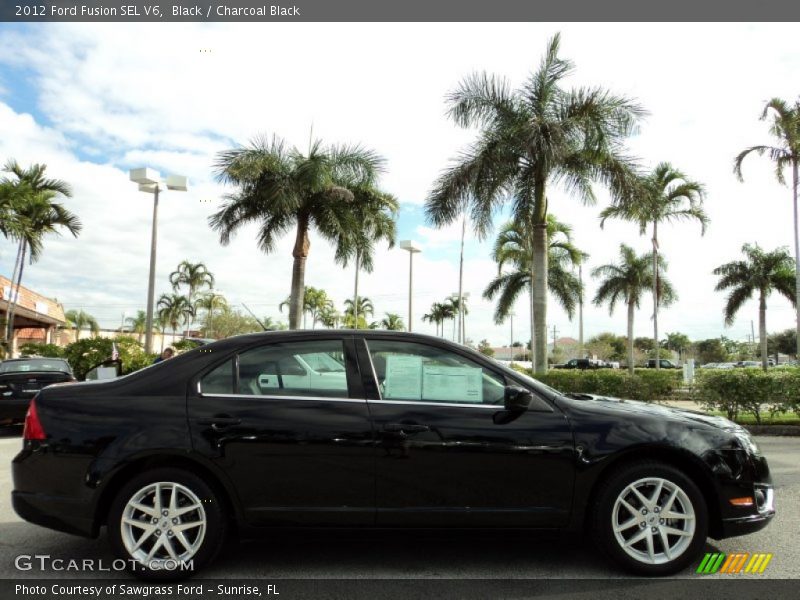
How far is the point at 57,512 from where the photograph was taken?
13.1 feet

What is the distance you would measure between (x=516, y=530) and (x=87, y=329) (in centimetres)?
9299

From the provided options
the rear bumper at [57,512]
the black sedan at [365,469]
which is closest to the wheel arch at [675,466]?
the black sedan at [365,469]

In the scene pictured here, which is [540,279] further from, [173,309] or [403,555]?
[173,309]

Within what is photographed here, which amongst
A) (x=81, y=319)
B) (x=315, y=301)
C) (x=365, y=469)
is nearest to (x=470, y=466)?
(x=365, y=469)

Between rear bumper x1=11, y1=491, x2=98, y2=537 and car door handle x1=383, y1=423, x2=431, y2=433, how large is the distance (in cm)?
188

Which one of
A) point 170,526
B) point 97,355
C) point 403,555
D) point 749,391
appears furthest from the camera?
point 97,355

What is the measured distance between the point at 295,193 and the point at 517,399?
18797 mm

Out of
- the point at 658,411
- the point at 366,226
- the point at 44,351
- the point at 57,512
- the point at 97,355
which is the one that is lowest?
the point at 57,512

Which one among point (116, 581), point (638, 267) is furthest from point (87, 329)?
point (116, 581)

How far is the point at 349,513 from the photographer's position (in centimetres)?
397

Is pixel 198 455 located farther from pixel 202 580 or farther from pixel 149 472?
pixel 202 580

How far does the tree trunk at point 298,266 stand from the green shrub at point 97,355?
502 cm

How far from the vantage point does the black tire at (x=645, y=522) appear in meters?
3.99

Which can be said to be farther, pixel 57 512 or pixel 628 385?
pixel 628 385
